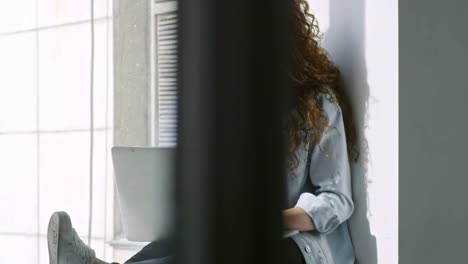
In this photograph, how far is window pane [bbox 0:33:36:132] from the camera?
10.3 feet

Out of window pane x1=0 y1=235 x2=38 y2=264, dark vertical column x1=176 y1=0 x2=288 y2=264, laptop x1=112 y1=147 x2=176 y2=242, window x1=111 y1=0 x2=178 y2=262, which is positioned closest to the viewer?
dark vertical column x1=176 y1=0 x2=288 y2=264

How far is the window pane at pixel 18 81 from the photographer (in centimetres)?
315

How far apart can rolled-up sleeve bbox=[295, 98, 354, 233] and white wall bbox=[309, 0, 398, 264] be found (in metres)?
0.04

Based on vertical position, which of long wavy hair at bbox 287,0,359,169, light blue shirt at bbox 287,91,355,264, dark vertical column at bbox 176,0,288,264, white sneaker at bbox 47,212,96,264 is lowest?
white sneaker at bbox 47,212,96,264

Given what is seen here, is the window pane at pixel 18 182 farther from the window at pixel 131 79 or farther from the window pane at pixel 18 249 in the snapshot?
the window at pixel 131 79

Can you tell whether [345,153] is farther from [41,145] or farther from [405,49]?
[41,145]

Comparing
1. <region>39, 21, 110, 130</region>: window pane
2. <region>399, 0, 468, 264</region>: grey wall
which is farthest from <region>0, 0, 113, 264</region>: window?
<region>399, 0, 468, 264</region>: grey wall

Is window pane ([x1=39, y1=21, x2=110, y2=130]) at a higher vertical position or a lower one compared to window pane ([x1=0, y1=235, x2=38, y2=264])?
higher

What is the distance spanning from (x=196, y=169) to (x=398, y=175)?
1.22 meters

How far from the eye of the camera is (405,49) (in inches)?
51.4

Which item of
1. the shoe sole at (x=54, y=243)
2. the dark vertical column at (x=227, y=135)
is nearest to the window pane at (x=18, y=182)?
the shoe sole at (x=54, y=243)

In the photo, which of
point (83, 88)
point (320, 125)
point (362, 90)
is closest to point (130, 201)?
point (320, 125)

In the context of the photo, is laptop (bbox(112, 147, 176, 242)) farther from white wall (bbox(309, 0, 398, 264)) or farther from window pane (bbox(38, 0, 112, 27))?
window pane (bbox(38, 0, 112, 27))

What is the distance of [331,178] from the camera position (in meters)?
1.46
